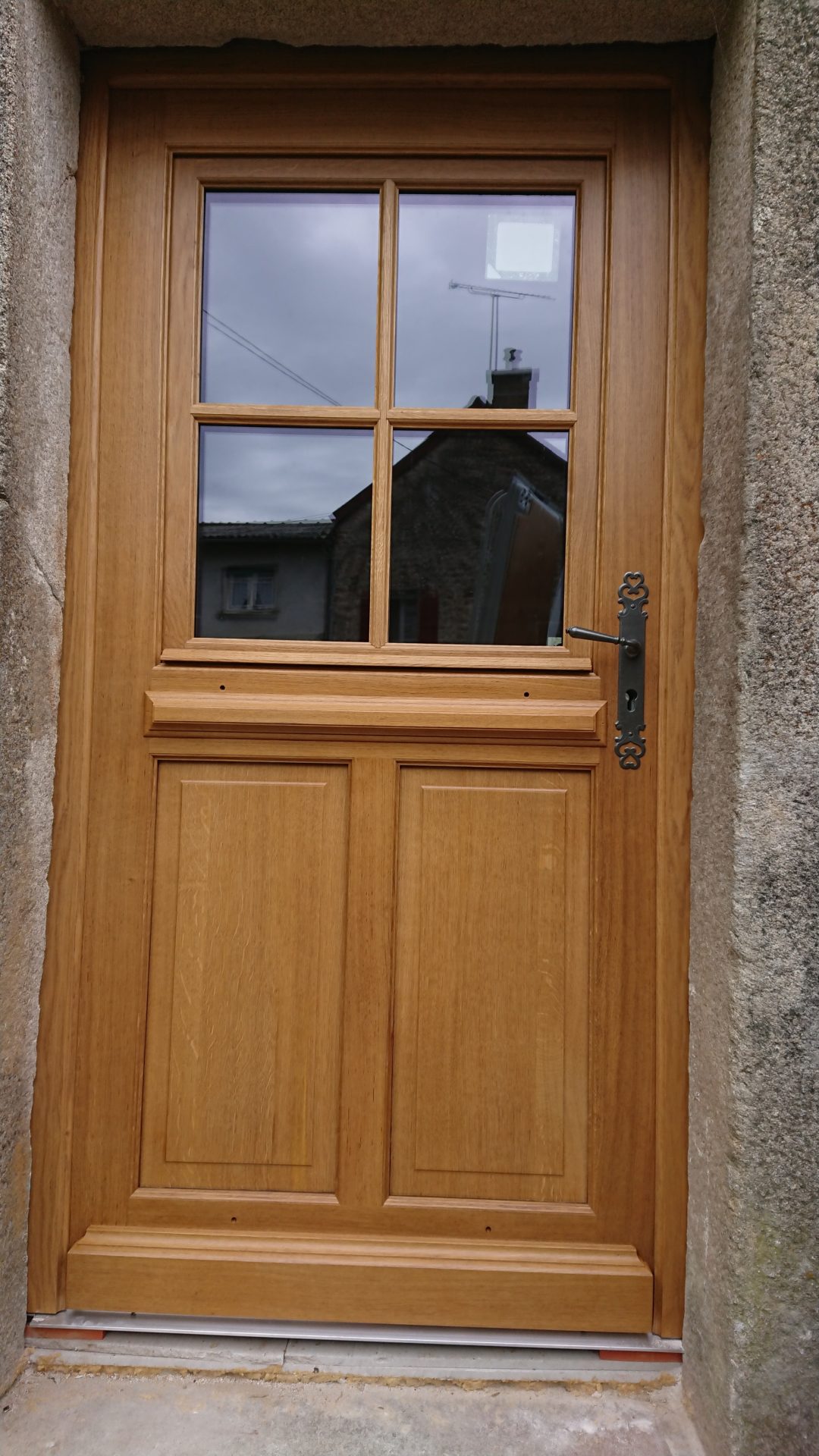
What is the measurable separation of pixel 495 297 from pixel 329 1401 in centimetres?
200

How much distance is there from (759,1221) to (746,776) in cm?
70

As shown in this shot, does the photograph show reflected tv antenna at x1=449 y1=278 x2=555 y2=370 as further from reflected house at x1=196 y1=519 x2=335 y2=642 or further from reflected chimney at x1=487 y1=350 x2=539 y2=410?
reflected house at x1=196 y1=519 x2=335 y2=642

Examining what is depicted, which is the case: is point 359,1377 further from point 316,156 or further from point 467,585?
point 316,156

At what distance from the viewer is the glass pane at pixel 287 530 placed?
5.67 ft

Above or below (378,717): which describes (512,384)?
above

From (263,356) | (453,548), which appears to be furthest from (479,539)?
(263,356)

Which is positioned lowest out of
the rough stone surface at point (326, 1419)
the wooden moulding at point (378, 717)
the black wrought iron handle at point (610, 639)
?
the rough stone surface at point (326, 1419)

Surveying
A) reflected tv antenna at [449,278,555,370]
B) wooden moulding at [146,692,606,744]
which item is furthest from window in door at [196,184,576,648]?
wooden moulding at [146,692,606,744]

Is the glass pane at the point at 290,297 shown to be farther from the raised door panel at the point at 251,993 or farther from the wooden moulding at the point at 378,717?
the raised door panel at the point at 251,993

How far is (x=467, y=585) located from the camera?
1.72 metres

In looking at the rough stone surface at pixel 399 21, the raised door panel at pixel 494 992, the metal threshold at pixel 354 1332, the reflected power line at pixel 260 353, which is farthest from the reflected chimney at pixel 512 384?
the metal threshold at pixel 354 1332

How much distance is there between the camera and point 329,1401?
5.05ft

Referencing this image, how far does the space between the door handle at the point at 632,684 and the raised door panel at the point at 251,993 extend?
1.75ft

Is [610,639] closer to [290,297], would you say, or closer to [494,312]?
[494,312]
